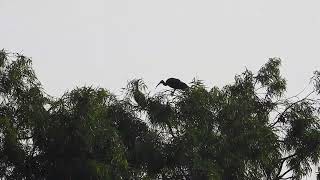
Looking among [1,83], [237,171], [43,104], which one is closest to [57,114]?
[43,104]

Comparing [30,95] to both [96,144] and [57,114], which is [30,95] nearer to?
[57,114]

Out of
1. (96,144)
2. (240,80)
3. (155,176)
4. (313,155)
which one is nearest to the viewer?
(96,144)

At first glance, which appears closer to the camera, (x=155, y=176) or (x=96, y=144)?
(x=96, y=144)

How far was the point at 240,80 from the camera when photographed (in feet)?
40.3

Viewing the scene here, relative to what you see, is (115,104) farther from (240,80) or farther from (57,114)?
(240,80)

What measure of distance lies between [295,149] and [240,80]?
184 cm

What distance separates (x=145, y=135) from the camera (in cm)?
1052

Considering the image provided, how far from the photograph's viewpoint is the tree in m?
9.36

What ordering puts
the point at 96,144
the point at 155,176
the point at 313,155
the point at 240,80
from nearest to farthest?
the point at 96,144, the point at 155,176, the point at 313,155, the point at 240,80

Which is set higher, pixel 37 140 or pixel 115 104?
pixel 115 104

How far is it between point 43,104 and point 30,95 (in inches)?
9.0

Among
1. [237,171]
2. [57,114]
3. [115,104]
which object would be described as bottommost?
[237,171]

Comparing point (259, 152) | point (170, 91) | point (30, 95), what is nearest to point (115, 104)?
point (170, 91)

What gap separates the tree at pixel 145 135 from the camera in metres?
9.36
